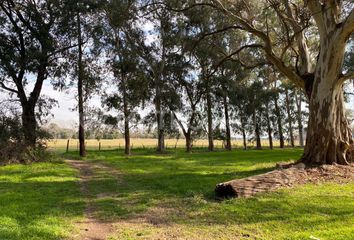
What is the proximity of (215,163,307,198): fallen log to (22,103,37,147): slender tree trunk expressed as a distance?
53.4 ft

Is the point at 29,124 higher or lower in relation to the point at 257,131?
lower

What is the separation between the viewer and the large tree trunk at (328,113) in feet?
48.1

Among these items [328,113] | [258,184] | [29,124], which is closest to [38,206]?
[258,184]

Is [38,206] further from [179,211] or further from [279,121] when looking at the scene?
[279,121]

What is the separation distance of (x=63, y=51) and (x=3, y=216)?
20.8 meters

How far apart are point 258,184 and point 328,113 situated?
534 centimetres

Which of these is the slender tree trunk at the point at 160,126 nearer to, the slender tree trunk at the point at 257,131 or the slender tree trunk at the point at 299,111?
the slender tree trunk at the point at 257,131

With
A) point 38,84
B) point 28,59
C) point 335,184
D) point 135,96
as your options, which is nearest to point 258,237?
point 335,184

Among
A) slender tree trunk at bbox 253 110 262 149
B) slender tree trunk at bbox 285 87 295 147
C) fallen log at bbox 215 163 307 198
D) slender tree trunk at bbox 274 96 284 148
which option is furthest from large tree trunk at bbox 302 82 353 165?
slender tree trunk at bbox 285 87 295 147

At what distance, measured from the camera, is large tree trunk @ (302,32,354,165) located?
14.6 m

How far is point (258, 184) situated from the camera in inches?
443

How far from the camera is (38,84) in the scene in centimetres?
2683

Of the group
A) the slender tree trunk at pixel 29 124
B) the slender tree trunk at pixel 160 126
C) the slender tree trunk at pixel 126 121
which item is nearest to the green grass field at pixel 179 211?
the slender tree trunk at pixel 29 124

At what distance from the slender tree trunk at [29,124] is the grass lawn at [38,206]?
7820 millimetres
